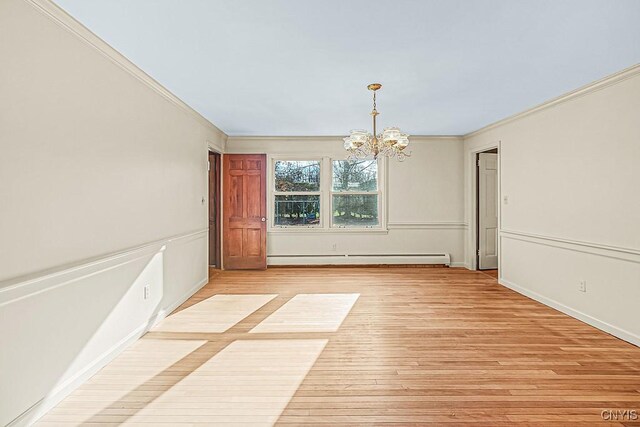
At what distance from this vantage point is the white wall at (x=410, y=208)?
20.2ft

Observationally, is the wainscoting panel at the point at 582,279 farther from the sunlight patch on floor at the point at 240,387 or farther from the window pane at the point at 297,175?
the window pane at the point at 297,175

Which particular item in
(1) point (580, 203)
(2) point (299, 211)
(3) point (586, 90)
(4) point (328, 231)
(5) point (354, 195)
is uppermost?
(3) point (586, 90)

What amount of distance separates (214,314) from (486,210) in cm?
493

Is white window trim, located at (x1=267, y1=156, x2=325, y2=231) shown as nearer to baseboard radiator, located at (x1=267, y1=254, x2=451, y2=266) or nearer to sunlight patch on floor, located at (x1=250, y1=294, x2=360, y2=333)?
baseboard radiator, located at (x1=267, y1=254, x2=451, y2=266)

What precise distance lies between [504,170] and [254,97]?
3.74 meters

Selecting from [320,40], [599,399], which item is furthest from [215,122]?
[599,399]

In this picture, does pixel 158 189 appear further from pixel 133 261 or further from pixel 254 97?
pixel 254 97

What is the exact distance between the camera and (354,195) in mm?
6289

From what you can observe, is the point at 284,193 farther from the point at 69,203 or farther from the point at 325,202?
the point at 69,203

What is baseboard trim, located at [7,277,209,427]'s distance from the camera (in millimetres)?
1868

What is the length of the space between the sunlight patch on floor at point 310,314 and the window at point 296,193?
209cm

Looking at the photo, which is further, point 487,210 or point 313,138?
point 313,138

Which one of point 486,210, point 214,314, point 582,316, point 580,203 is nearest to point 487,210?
point 486,210

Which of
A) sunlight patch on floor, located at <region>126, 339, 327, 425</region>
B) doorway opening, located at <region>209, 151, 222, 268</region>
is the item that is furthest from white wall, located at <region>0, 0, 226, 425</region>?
doorway opening, located at <region>209, 151, 222, 268</region>
